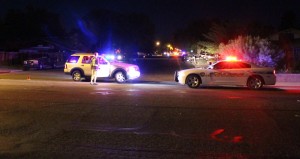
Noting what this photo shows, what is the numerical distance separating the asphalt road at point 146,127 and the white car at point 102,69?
9.20 metres

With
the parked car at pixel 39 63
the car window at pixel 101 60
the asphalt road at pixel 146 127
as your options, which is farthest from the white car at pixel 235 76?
the parked car at pixel 39 63

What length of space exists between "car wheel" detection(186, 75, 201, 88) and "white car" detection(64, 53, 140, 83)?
14.3ft

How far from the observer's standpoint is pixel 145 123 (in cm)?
1125

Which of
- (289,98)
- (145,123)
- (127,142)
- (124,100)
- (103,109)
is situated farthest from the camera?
(289,98)

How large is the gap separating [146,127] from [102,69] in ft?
51.9

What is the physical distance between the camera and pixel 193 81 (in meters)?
23.0

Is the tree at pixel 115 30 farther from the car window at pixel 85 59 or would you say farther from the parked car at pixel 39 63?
the car window at pixel 85 59

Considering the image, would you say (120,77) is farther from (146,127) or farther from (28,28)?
(28,28)

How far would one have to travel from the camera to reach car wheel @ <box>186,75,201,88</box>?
2295 centimetres

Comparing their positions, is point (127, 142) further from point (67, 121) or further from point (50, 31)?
point (50, 31)

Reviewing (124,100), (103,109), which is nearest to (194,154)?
(103,109)

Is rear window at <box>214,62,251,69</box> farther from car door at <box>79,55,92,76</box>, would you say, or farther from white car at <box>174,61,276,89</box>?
car door at <box>79,55,92,76</box>

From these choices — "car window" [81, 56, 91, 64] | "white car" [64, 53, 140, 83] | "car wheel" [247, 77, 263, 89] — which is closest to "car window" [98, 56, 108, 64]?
"white car" [64, 53, 140, 83]

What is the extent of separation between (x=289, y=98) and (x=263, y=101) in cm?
174
